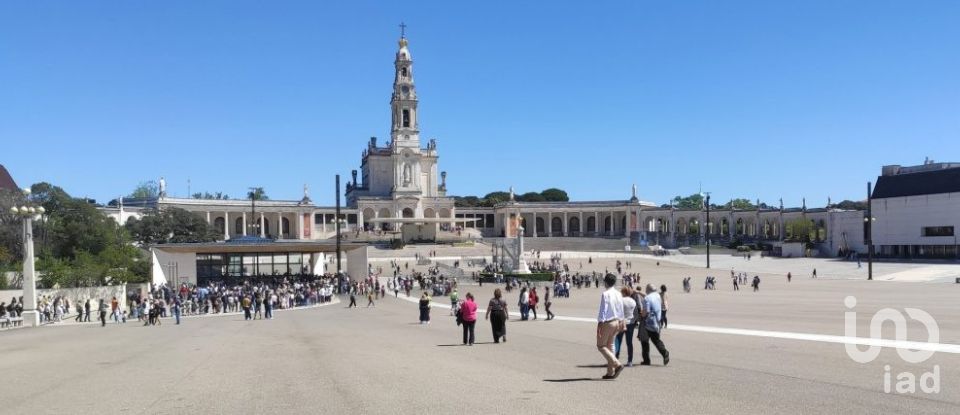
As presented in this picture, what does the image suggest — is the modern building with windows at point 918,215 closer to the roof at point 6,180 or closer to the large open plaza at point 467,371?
the large open plaza at point 467,371

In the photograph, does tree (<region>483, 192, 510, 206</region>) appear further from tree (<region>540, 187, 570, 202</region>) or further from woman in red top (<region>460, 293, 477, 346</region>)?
woman in red top (<region>460, 293, 477, 346</region>)

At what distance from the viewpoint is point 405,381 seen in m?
10.6

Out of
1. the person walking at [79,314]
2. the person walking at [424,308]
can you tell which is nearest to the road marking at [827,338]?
the person walking at [424,308]

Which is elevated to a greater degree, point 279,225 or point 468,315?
point 279,225

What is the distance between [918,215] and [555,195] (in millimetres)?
84995

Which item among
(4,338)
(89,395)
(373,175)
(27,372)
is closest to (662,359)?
(89,395)

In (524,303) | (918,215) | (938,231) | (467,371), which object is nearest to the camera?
(467,371)

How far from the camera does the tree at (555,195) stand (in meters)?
158

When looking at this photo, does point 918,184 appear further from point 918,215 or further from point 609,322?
point 609,322

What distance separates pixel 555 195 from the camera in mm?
158625

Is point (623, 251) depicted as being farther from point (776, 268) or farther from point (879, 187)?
point (879, 187)

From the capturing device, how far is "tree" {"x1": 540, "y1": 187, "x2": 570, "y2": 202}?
Result: 15751cm

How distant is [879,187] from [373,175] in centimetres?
6638

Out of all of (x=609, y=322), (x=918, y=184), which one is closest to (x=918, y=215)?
(x=918, y=184)
